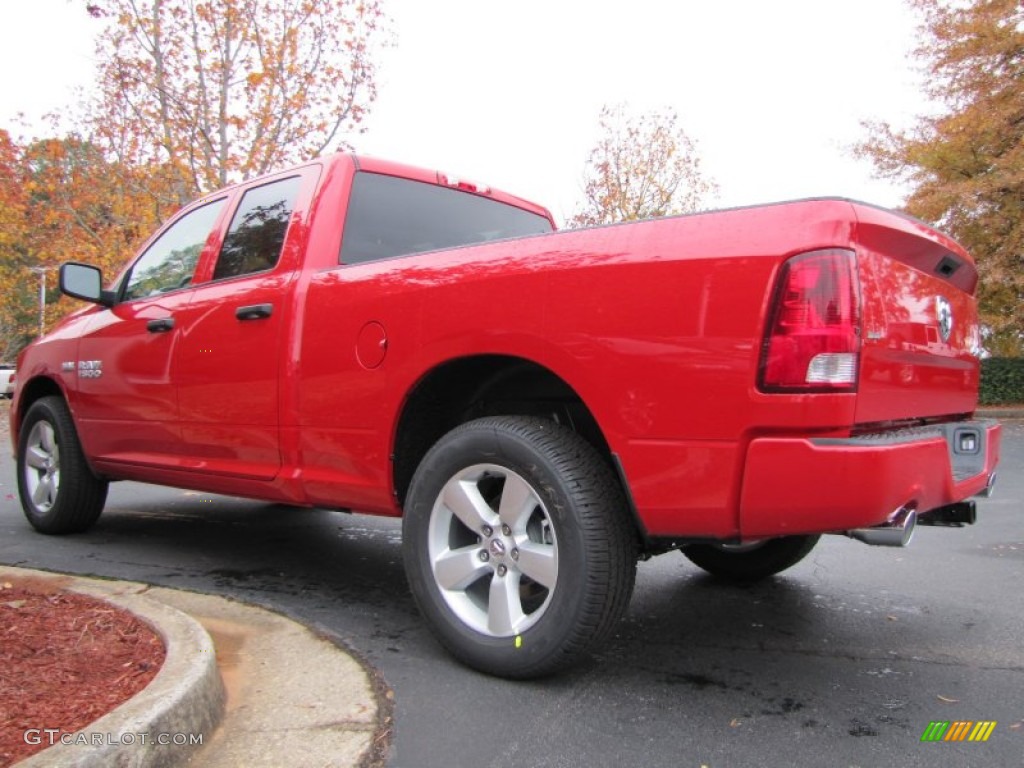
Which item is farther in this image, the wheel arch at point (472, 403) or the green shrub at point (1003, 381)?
the green shrub at point (1003, 381)

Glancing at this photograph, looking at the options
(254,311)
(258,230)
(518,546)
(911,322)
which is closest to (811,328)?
(911,322)

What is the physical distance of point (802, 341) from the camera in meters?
2.04

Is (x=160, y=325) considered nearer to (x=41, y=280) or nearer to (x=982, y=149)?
(x=982, y=149)

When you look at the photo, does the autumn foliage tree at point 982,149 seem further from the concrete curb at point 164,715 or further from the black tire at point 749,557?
the concrete curb at point 164,715

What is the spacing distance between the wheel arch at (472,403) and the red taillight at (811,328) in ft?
2.83

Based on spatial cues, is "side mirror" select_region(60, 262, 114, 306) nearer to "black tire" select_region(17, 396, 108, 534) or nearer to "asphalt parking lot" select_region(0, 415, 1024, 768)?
"black tire" select_region(17, 396, 108, 534)

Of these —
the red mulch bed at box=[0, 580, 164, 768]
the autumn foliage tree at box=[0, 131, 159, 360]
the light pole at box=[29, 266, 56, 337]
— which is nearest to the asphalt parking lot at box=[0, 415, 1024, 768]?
the red mulch bed at box=[0, 580, 164, 768]

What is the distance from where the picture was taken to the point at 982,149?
55.3 feet

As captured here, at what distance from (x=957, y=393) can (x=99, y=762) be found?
2838mm

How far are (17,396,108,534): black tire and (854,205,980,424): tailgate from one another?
4447mm

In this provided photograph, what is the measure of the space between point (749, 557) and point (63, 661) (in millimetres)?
2919

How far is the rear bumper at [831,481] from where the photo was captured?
6.54 feet

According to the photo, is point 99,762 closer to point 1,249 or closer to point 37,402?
point 37,402

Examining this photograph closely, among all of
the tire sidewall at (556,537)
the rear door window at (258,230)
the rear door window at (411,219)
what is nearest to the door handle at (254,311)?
the rear door window at (258,230)
